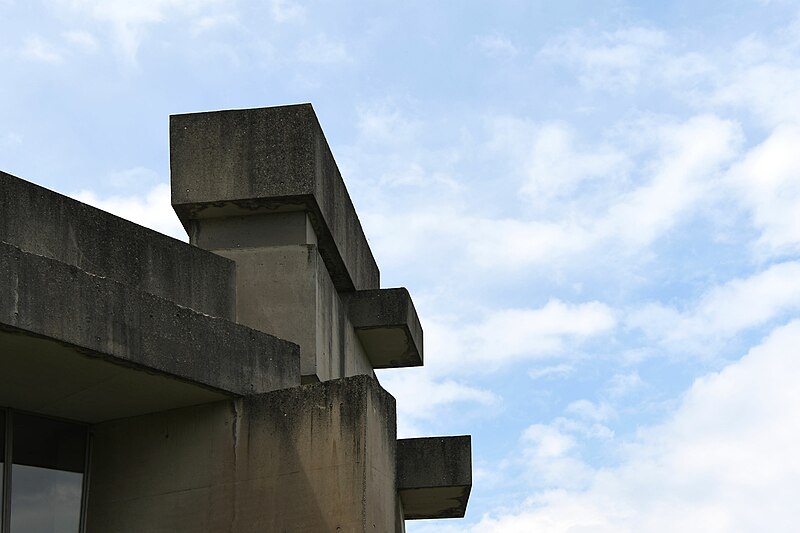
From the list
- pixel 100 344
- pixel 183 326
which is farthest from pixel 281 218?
pixel 100 344

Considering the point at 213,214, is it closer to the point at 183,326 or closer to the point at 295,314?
the point at 295,314

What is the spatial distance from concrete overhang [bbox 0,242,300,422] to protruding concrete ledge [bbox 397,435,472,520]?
216 centimetres

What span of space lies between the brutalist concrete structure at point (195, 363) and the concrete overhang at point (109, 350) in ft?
0.04

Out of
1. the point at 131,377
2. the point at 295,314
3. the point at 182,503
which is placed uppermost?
the point at 295,314

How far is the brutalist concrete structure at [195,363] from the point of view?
9.03 m

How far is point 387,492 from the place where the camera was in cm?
1012

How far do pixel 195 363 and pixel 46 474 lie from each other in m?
1.46

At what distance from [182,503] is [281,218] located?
9.66 feet


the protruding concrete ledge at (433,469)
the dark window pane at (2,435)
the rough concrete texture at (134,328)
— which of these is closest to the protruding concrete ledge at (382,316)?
the protruding concrete ledge at (433,469)

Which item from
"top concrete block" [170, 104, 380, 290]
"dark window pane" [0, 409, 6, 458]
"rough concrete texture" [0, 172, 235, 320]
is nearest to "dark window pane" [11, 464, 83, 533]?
"dark window pane" [0, 409, 6, 458]

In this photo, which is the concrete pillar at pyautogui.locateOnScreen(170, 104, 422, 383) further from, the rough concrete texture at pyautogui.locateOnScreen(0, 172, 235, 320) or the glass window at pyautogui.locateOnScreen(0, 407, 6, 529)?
the glass window at pyautogui.locateOnScreen(0, 407, 6, 529)

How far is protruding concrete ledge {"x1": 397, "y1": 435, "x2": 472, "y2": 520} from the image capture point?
40.9ft

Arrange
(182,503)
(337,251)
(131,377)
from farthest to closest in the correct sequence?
(337,251) → (182,503) → (131,377)

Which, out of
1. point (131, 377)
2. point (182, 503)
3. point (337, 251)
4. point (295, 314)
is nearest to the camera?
point (131, 377)
